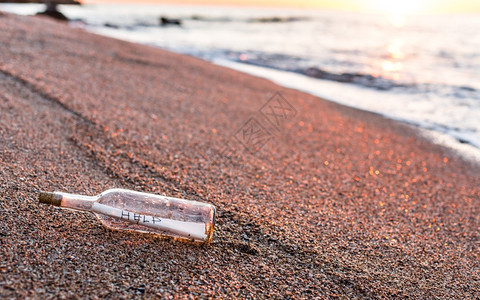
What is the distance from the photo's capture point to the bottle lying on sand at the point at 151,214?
1498 millimetres

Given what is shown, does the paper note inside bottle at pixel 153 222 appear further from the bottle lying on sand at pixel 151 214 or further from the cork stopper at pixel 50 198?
the cork stopper at pixel 50 198

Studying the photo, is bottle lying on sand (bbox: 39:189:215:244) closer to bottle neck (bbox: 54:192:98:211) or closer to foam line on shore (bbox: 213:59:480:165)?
bottle neck (bbox: 54:192:98:211)

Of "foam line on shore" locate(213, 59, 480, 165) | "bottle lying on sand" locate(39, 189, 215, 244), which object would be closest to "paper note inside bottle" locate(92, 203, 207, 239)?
"bottle lying on sand" locate(39, 189, 215, 244)

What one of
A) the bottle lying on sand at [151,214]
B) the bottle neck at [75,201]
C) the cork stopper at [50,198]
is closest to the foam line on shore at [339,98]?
the bottle lying on sand at [151,214]

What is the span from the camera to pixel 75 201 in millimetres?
1446

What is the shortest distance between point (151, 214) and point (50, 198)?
1.27ft

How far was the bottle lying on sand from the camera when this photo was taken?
4.91ft

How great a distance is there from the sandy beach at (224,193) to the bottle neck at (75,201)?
117 millimetres

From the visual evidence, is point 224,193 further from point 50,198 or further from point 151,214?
point 50,198

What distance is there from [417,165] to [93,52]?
180 inches

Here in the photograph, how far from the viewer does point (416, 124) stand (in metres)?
4.78

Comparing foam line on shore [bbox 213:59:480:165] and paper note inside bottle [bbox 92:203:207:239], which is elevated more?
foam line on shore [bbox 213:59:480:165]

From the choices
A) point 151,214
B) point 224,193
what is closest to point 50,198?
point 151,214

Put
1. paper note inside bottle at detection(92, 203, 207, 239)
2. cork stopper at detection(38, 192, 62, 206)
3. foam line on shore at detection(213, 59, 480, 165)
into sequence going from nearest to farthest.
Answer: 1. cork stopper at detection(38, 192, 62, 206)
2. paper note inside bottle at detection(92, 203, 207, 239)
3. foam line on shore at detection(213, 59, 480, 165)
